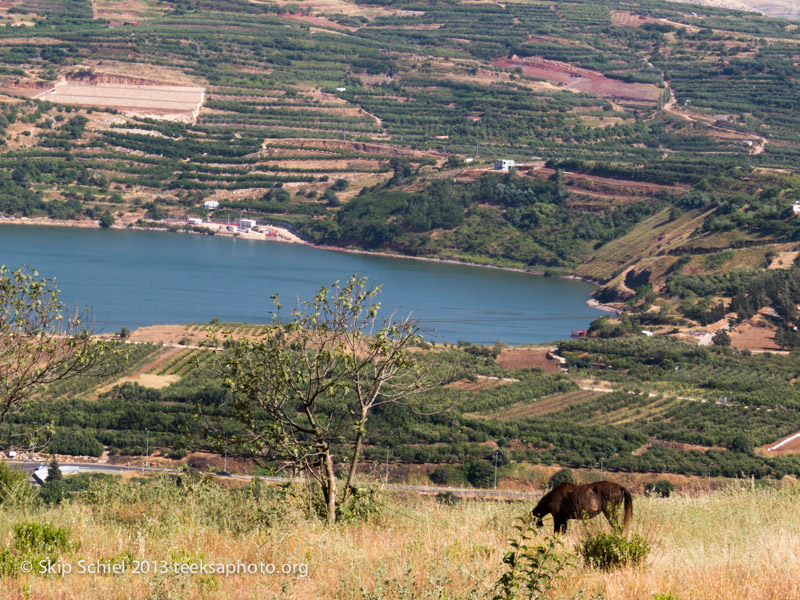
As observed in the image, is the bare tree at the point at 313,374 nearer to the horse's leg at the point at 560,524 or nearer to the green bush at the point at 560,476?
the horse's leg at the point at 560,524

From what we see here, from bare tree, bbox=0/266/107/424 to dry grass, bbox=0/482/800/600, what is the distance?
62.2 inches

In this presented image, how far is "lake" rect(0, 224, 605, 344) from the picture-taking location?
187ft

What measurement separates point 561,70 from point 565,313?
65.8 meters

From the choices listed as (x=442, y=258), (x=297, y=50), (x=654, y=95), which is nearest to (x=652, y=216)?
(x=442, y=258)

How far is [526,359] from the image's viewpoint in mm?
46875

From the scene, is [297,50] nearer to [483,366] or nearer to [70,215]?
[70,215]

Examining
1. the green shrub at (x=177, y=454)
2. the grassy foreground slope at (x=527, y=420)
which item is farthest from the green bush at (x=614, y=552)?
the green shrub at (x=177, y=454)

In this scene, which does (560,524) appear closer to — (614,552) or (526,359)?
(614,552)

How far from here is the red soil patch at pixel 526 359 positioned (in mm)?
45312

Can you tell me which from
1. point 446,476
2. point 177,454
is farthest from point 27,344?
point 446,476

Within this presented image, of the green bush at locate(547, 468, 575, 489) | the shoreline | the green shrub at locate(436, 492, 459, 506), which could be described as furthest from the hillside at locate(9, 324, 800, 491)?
the shoreline

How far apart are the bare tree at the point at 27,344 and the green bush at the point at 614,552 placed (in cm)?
555

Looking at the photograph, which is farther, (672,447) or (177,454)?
(672,447)

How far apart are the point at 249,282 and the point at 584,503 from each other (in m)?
60.4
